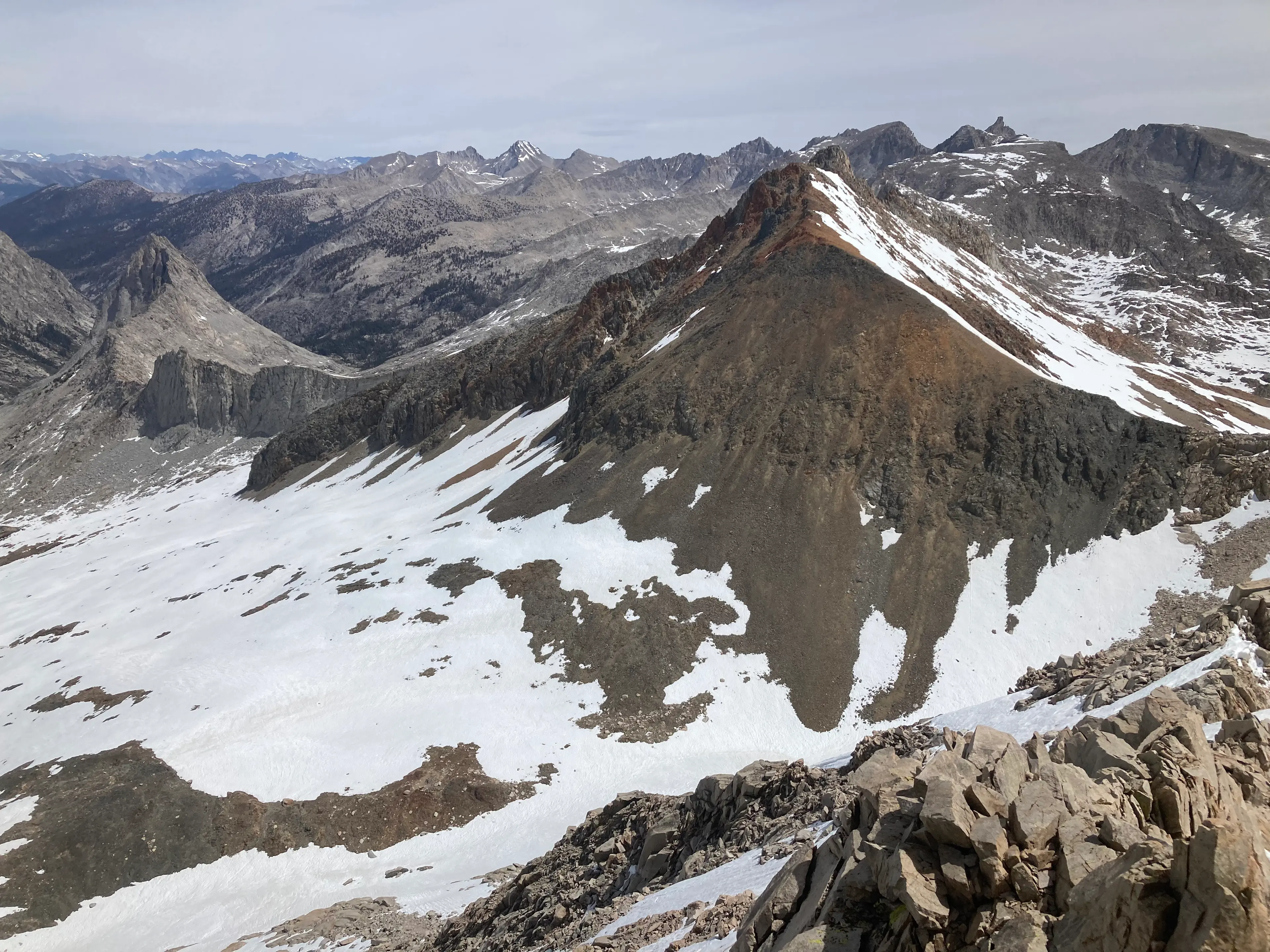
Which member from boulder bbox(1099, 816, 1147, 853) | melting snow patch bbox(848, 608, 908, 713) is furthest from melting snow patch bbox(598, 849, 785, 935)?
melting snow patch bbox(848, 608, 908, 713)

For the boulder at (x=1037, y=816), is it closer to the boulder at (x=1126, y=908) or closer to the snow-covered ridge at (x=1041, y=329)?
the boulder at (x=1126, y=908)

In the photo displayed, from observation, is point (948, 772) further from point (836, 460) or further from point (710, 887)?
point (836, 460)

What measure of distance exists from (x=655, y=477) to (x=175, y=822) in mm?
46029

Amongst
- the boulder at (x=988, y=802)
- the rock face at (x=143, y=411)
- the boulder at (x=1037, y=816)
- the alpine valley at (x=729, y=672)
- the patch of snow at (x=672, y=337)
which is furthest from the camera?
the rock face at (x=143, y=411)

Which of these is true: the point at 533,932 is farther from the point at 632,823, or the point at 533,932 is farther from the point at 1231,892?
the point at 1231,892

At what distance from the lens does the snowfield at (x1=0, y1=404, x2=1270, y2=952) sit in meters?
42.3

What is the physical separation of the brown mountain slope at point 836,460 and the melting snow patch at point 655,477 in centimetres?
23

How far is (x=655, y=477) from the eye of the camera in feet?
241

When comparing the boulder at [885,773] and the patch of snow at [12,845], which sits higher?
the boulder at [885,773]

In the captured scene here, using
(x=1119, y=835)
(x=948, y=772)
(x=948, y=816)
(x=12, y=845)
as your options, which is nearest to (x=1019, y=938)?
(x=948, y=816)

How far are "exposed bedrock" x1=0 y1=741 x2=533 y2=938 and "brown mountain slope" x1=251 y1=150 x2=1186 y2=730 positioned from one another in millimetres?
17200

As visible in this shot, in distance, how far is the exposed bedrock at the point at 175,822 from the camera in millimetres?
42812

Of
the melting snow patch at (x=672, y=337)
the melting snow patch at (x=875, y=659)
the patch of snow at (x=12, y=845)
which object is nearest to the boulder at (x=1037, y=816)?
the melting snow patch at (x=875, y=659)

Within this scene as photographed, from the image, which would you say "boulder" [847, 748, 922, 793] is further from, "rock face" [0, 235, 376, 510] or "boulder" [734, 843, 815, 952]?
"rock face" [0, 235, 376, 510]
